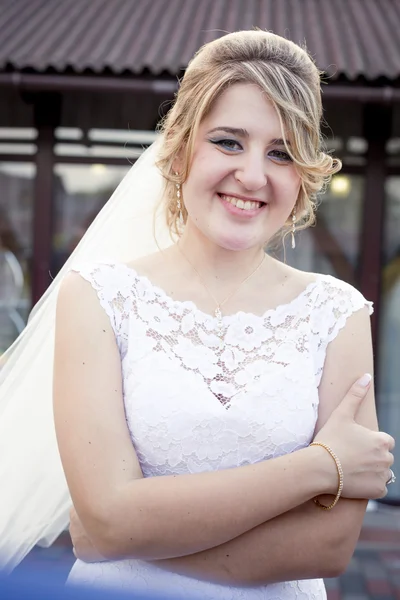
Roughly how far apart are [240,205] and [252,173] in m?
0.09

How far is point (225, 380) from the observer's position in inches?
65.2

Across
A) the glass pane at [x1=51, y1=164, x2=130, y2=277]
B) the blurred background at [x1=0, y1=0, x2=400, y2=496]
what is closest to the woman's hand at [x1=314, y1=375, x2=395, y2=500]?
the blurred background at [x1=0, y1=0, x2=400, y2=496]

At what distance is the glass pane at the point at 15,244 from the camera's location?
6172 millimetres

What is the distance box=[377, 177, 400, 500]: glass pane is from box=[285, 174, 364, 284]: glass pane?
0.27 metres

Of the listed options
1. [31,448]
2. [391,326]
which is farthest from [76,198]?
[31,448]

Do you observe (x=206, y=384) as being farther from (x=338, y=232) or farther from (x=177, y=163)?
(x=338, y=232)

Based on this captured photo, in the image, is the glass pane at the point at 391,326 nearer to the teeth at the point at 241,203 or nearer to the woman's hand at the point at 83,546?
the teeth at the point at 241,203

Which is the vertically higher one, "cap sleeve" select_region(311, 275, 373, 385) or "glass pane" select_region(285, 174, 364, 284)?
"cap sleeve" select_region(311, 275, 373, 385)

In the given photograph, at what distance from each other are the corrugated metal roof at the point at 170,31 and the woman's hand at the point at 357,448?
12.4ft

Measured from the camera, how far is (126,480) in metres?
1.49

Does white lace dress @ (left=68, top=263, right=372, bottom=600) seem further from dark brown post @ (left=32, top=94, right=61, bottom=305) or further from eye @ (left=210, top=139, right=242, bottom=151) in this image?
dark brown post @ (left=32, top=94, right=61, bottom=305)

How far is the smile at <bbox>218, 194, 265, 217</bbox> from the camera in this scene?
5.46 ft

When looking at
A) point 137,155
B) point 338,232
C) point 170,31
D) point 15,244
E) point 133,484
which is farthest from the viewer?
point 15,244

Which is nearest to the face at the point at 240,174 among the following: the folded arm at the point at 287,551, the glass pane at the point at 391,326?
the folded arm at the point at 287,551
